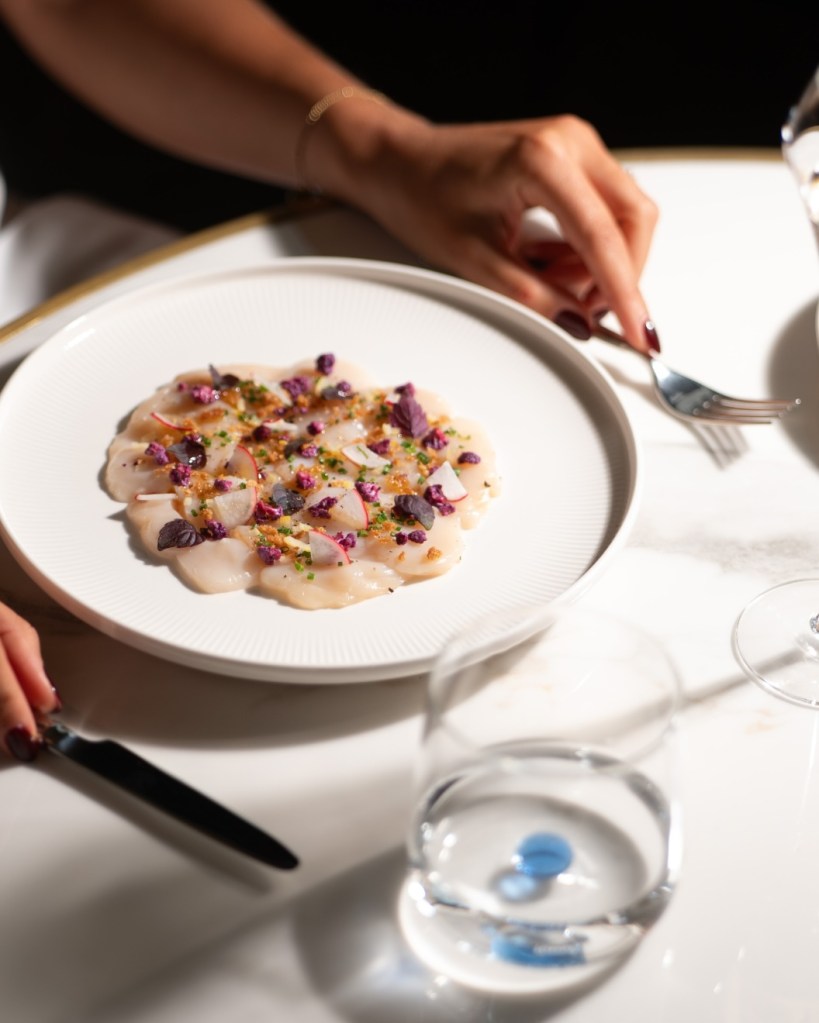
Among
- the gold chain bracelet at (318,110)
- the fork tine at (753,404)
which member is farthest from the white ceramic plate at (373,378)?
the gold chain bracelet at (318,110)

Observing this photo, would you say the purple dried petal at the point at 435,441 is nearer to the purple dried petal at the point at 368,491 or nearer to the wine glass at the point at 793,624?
the purple dried petal at the point at 368,491

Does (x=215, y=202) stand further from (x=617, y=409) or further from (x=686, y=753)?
(x=686, y=753)

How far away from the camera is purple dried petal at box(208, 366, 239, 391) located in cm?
102

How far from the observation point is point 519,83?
232cm

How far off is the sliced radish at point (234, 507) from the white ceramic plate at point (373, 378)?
0.07 m

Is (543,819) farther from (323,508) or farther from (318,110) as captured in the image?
(318,110)

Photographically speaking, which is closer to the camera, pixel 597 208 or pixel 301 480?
pixel 301 480

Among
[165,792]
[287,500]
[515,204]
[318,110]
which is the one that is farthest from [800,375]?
[165,792]

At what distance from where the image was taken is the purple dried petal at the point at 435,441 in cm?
97

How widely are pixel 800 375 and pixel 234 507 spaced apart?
60 centimetres

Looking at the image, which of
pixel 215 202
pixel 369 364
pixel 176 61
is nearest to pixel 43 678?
pixel 369 364

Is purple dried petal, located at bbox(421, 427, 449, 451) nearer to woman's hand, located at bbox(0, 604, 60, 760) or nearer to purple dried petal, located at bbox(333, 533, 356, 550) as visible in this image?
purple dried petal, located at bbox(333, 533, 356, 550)

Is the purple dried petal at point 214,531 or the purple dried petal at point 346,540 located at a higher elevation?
the purple dried petal at point 214,531

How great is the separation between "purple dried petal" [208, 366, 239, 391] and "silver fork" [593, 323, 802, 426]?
40 centimetres
